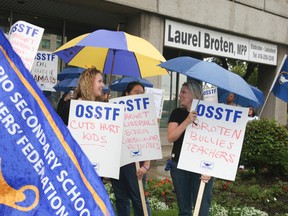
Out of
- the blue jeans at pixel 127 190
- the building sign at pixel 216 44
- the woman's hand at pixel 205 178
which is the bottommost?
the blue jeans at pixel 127 190

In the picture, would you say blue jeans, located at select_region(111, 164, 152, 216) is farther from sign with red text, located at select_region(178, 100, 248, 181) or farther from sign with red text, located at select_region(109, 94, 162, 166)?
sign with red text, located at select_region(178, 100, 248, 181)

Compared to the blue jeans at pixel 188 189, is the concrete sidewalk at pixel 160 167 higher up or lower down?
lower down

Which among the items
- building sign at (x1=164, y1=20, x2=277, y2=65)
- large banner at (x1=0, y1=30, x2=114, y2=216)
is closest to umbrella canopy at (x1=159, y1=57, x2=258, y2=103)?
large banner at (x1=0, y1=30, x2=114, y2=216)

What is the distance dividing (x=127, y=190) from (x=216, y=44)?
9.01 metres

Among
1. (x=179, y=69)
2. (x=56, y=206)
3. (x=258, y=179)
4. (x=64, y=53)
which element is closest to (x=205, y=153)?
(x=179, y=69)

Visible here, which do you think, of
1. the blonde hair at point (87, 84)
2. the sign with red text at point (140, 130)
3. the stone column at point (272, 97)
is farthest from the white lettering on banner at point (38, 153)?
the stone column at point (272, 97)

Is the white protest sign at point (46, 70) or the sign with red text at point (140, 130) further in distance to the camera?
the white protest sign at point (46, 70)

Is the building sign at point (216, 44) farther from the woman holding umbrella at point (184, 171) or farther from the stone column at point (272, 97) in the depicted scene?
the woman holding umbrella at point (184, 171)

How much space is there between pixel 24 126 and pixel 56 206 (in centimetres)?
36

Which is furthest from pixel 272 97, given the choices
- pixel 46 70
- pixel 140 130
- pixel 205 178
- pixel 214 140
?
pixel 205 178

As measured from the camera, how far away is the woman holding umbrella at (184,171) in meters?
3.81

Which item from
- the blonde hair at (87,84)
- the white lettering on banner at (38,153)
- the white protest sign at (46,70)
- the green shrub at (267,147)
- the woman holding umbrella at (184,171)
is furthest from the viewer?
the green shrub at (267,147)

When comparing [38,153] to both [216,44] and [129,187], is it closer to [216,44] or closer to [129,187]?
[129,187]

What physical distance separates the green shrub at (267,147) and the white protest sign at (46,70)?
14.4 feet
